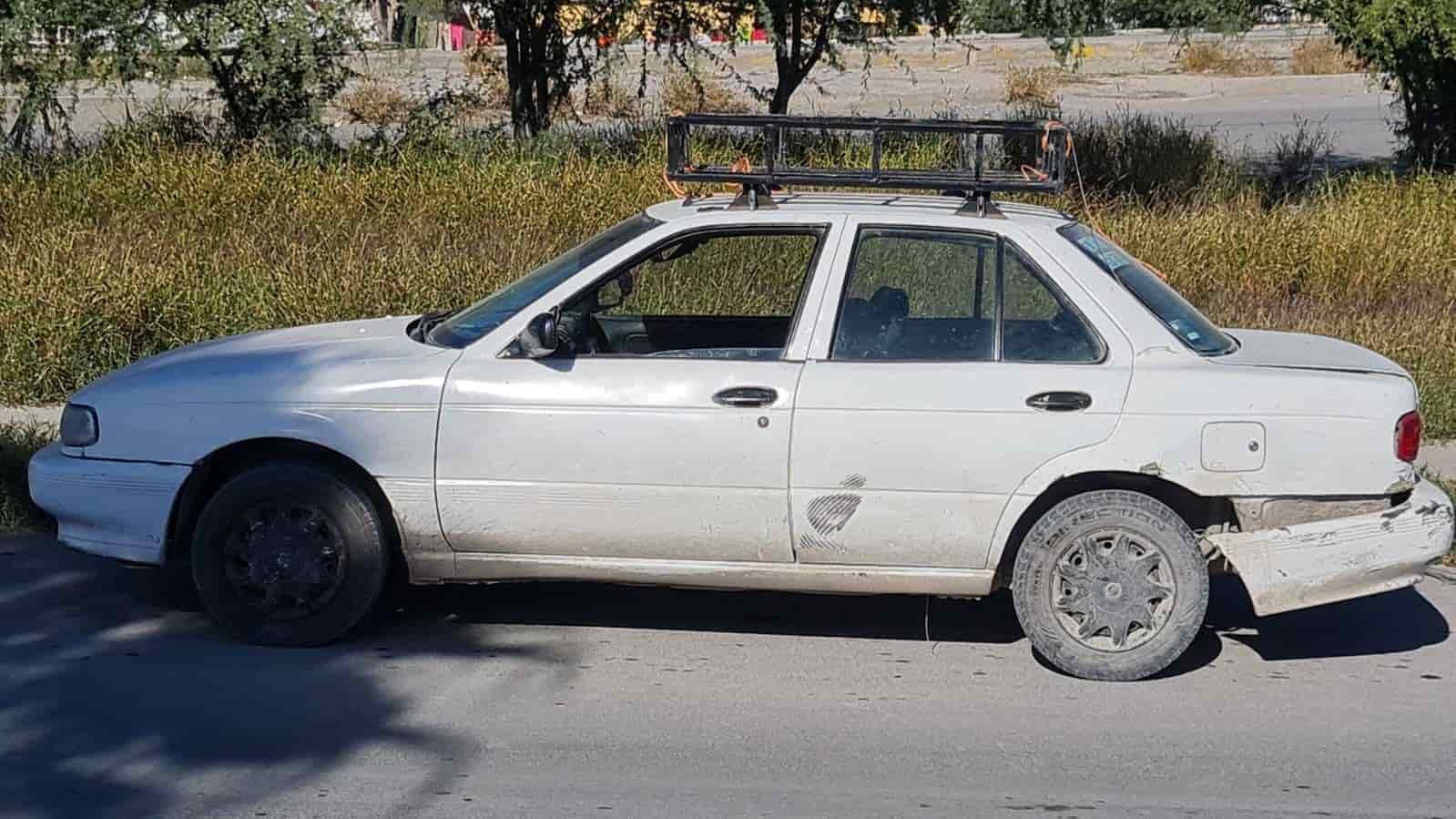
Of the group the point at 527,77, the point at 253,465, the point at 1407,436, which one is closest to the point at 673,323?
the point at 253,465

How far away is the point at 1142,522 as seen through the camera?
5805mm

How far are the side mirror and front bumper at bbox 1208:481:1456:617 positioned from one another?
2.39m

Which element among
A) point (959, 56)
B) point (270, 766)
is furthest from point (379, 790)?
point (959, 56)

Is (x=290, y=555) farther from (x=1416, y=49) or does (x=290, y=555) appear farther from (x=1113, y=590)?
(x=1416, y=49)

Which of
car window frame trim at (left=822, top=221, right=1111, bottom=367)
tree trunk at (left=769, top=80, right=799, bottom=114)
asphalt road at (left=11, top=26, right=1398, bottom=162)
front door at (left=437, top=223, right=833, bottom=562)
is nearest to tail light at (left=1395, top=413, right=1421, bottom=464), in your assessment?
car window frame trim at (left=822, top=221, right=1111, bottom=367)

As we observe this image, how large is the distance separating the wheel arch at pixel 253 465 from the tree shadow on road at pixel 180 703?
0.41m

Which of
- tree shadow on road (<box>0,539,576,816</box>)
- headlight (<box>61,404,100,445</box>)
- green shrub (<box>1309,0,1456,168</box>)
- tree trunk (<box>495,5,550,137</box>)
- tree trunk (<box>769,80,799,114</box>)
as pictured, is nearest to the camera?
tree shadow on road (<box>0,539,576,816</box>)

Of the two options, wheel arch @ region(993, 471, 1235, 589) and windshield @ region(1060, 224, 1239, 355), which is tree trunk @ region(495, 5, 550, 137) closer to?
windshield @ region(1060, 224, 1239, 355)

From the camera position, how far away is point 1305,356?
20.4 ft

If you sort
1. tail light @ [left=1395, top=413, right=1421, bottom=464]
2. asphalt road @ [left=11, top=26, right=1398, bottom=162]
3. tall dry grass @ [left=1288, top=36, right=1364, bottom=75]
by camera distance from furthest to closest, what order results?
tall dry grass @ [left=1288, top=36, right=1364, bottom=75] < asphalt road @ [left=11, top=26, right=1398, bottom=162] < tail light @ [left=1395, top=413, right=1421, bottom=464]

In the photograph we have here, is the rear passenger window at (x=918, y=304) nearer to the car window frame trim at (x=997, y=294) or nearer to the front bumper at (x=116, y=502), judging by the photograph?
the car window frame trim at (x=997, y=294)

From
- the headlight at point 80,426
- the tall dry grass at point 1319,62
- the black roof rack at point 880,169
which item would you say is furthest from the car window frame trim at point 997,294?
the tall dry grass at point 1319,62

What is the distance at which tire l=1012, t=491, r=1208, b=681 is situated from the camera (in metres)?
5.81

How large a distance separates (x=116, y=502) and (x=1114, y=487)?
11.6 ft
